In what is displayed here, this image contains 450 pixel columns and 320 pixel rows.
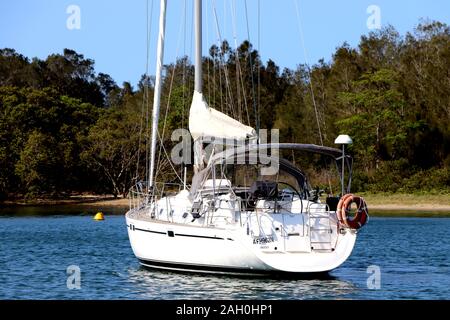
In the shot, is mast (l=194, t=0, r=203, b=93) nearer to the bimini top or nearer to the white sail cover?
the white sail cover

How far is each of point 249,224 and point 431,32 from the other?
→ 2827 inches

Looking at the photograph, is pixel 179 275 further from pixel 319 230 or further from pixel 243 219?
pixel 319 230

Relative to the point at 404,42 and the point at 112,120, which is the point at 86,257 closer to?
the point at 112,120

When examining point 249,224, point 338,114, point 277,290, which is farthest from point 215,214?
point 338,114

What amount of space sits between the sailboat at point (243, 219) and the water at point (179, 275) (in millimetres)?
646

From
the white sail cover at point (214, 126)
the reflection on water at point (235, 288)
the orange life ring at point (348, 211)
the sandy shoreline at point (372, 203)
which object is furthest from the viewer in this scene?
the sandy shoreline at point (372, 203)

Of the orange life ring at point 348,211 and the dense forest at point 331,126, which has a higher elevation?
the dense forest at point 331,126

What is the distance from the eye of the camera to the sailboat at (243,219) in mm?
26828

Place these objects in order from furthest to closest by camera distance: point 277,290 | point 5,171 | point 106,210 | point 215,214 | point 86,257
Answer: point 5,171, point 106,210, point 86,257, point 215,214, point 277,290

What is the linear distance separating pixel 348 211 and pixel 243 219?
300cm

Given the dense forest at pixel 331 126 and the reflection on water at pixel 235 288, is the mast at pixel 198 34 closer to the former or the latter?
the reflection on water at pixel 235 288

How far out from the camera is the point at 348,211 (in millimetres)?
27547

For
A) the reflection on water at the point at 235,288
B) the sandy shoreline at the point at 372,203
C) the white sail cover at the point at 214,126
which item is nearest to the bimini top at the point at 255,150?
the white sail cover at the point at 214,126

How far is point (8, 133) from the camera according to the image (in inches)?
3243
